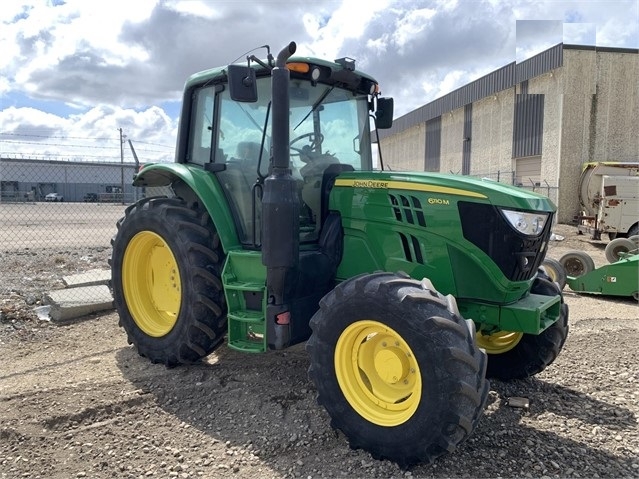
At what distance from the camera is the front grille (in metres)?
3.35

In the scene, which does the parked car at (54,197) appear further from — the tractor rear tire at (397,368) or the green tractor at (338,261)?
the tractor rear tire at (397,368)

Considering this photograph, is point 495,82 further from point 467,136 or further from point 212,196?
point 212,196

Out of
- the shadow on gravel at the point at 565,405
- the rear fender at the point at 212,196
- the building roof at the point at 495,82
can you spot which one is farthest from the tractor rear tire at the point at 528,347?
the building roof at the point at 495,82

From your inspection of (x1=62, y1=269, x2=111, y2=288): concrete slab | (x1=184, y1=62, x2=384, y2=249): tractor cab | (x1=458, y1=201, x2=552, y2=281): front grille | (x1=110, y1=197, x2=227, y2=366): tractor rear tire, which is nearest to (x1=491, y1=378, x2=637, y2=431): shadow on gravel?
(x1=458, y1=201, x2=552, y2=281): front grille

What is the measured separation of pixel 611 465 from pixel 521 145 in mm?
22384

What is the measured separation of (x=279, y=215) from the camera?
3.53 m

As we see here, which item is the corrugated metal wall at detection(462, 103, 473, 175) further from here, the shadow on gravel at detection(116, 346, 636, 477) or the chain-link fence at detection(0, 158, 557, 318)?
the shadow on gravel at detection(116, 346, 636, 477)

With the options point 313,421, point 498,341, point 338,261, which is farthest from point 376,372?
point 498,341

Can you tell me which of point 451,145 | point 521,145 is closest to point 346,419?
point 521,145

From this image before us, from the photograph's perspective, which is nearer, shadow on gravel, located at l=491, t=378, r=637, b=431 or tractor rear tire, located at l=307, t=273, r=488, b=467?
tractor rear tire, located at l=307, t=273, r=488, b=467

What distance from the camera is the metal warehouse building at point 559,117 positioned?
20375mm

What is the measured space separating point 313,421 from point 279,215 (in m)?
1.38

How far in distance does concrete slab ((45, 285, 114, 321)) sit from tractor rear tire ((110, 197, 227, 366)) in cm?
125

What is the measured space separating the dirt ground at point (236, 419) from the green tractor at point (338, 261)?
259 mm
